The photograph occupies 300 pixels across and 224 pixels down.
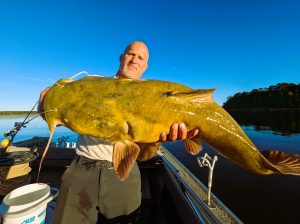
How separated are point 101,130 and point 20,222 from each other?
191cm

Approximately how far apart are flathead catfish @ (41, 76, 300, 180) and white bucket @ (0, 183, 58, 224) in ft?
5.10

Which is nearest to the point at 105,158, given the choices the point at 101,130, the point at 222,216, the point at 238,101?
the point at 101,130

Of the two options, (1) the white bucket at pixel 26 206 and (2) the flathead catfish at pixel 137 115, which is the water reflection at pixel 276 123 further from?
(1) the white bucket at pixel 26 206

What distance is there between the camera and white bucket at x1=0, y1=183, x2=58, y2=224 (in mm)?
2684

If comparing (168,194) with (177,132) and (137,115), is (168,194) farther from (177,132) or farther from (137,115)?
(137,115)

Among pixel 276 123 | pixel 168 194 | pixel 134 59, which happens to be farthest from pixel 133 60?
pixel 276 123

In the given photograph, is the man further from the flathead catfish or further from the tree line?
the tree line

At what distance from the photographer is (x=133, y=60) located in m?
3.27

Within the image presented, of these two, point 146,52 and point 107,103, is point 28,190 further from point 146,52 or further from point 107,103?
point 146,52

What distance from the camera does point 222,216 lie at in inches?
136

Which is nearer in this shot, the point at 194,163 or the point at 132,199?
the point at 132,199

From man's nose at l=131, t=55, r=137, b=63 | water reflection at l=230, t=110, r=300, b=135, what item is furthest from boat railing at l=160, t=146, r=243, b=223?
water reflection at l=230, t=110, r=300, b=135

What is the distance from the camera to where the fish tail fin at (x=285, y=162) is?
6.60 ft

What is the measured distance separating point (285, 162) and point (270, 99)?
142958 millimetres
